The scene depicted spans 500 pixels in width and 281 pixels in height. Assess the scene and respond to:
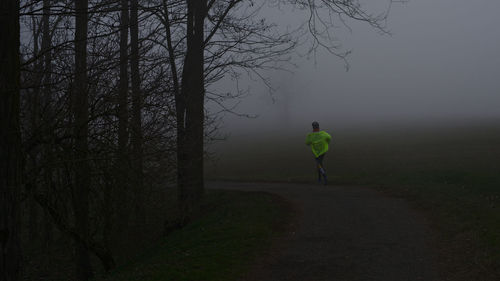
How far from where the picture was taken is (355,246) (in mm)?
7895

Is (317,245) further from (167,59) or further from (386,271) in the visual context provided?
(167,59)

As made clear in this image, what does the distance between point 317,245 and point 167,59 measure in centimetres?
636

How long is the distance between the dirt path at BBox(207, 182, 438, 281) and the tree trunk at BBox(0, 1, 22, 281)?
335 cm

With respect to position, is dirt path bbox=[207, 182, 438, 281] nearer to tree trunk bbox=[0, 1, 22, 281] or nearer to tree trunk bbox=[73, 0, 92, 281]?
tree trunk bbox=[0, 1, 22, 281]

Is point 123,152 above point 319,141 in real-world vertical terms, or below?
below

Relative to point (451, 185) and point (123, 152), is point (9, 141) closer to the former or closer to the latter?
point (123, 152)

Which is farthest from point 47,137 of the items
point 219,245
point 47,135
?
point 219,245

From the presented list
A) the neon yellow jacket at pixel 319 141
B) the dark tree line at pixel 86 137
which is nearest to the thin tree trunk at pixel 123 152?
the dark tree line at pixel 86 137

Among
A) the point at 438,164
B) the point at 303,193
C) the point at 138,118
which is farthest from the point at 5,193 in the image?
the point at 438,164

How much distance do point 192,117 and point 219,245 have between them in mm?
4993

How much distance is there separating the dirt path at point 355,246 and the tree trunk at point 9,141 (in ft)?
11.0

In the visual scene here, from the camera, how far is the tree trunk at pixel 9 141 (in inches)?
→ 259

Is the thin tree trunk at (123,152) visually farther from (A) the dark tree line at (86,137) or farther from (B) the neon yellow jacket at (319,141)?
(B) the neon yellow jacket at (319,141)

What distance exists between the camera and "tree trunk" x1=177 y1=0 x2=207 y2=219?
11.6m
